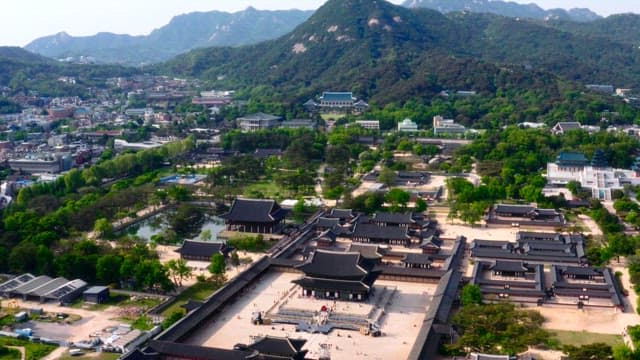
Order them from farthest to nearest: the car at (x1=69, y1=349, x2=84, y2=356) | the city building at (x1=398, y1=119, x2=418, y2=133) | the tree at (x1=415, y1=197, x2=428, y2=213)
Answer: the city building at (x1=398, y1=119, x2=418, y2=133) < the tree at (x1=415, y1=197, x2=428, y2=213) < the car at (x1=69, y1=349, x2=84, y2=356)

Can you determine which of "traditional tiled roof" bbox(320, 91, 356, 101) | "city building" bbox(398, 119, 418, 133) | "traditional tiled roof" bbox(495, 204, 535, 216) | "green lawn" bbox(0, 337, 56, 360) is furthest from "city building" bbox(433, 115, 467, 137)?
"green lawn" bbox(0, 337, 56, 360)

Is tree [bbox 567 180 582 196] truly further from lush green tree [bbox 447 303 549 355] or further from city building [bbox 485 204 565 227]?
lush green tree [bbox 447 303 549 355]

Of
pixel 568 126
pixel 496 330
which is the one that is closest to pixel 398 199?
pixel 496 330

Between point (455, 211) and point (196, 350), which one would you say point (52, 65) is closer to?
point (455, 211)

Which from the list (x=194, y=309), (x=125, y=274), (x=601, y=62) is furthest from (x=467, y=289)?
(x=601, y=62)

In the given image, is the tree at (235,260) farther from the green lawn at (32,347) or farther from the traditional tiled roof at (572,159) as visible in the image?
the traditional tiled roof at (572,159)

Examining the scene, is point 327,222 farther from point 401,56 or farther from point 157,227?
point 401,56
